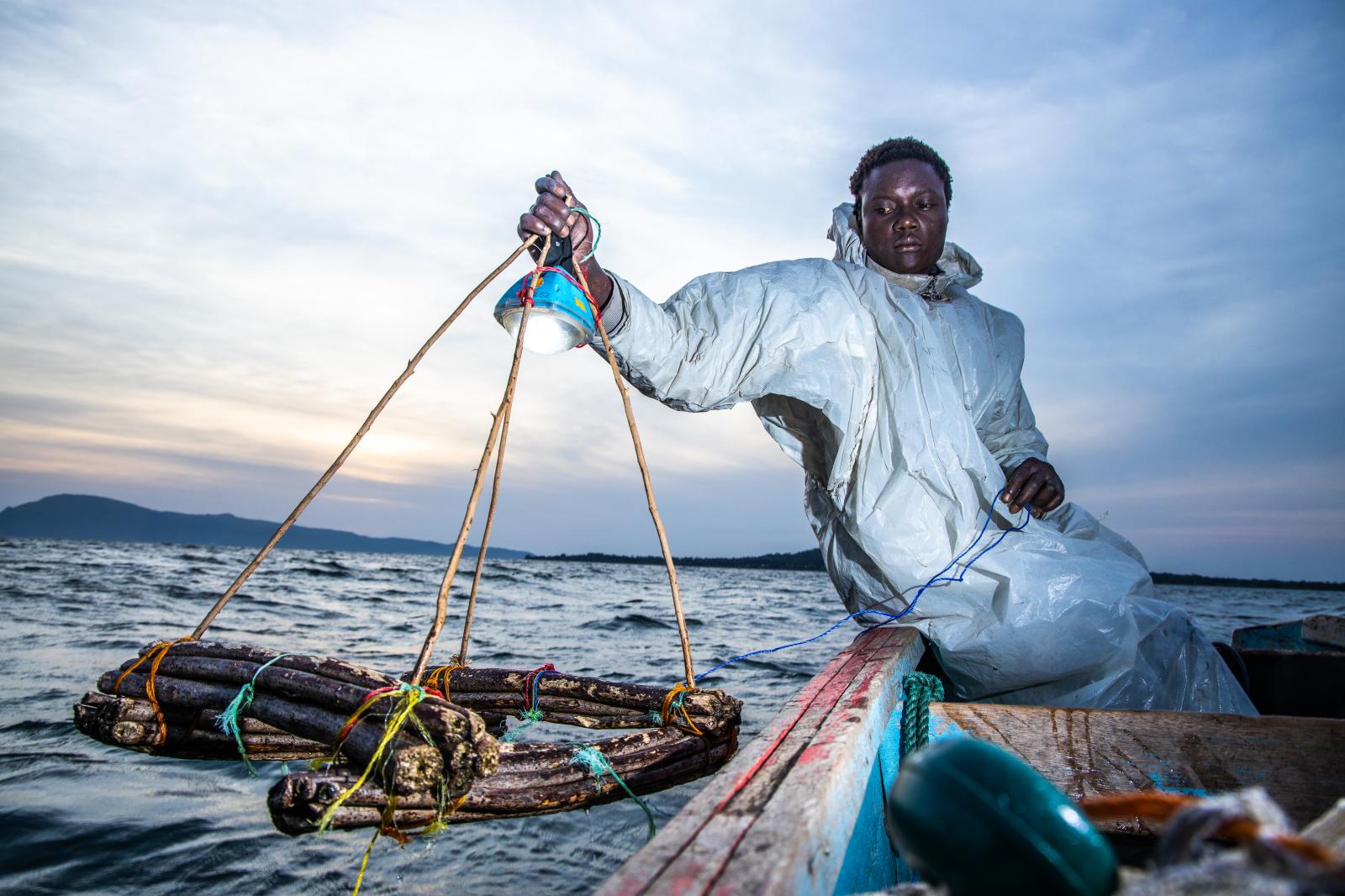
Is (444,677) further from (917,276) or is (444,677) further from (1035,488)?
(917,276)

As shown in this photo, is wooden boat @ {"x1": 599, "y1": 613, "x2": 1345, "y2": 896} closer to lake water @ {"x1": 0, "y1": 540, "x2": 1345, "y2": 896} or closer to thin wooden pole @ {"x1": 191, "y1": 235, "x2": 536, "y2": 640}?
thin wooden pole @ {"x1": 191, "y1": 235, "x2": 536, "y2": 640}

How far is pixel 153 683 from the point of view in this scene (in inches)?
85.7

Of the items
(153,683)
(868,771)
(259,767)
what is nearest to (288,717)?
(153,683)

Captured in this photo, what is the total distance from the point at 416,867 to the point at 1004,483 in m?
3.07

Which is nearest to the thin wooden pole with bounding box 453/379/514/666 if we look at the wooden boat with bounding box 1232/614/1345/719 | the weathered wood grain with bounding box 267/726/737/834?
the weathered wood grain with bounding box 267/726/737/834

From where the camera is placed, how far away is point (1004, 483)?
272 cm

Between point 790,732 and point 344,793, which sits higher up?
point 790,732

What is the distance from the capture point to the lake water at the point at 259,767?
3229mm

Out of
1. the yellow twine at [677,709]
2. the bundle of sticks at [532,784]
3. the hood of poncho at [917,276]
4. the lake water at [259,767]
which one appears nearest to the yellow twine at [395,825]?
the bundle of sticks at [532,784]

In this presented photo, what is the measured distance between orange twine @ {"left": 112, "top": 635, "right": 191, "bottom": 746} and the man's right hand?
1.64m

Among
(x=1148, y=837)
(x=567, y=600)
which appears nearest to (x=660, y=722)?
(x=1148, y=837)

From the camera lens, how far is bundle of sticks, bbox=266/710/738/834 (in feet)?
5.06

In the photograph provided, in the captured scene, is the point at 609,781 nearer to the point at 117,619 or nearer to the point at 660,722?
the point at 660,722

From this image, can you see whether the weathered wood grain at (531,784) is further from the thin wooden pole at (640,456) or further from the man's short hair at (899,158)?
the man's short hair at (899,158)
